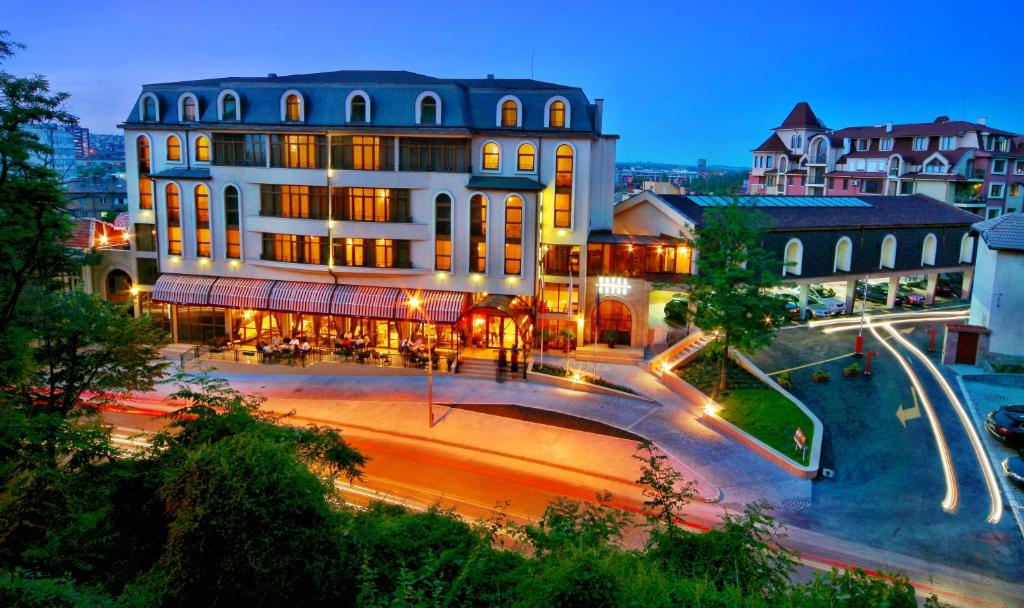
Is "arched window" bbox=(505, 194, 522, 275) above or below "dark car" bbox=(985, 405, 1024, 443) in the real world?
above

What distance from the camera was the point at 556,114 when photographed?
39812 mm

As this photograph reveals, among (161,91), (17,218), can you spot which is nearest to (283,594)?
(17,218)

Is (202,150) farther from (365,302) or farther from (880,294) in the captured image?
(880,294)

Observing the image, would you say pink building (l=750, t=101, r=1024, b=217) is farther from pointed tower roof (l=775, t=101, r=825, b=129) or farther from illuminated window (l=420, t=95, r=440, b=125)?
illuminated window (l=420, t=95, r=440, b=125)

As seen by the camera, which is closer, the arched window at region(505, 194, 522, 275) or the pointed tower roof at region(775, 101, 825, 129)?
the arched window at region(505, 194, 522, 275)

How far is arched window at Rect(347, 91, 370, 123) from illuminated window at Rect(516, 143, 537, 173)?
9029 millimetres

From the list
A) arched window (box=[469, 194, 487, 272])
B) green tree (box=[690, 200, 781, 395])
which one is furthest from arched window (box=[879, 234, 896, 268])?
arched window (box=[469, 194, 487, 272])

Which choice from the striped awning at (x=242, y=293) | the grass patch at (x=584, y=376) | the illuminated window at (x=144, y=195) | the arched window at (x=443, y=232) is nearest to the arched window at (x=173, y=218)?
the illuminated window at (x=144, y=195)

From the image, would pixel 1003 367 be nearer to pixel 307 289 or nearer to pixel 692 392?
pixel 692 392

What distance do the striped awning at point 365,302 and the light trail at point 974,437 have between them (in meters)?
28.5

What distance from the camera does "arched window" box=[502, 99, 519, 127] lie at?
3991 cm

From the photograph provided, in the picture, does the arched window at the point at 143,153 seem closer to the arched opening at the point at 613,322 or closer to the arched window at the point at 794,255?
the arched opening at the point at 613,322

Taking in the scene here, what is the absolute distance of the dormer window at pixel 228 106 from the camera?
41250 millimetres

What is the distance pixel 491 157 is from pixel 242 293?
1710cm
